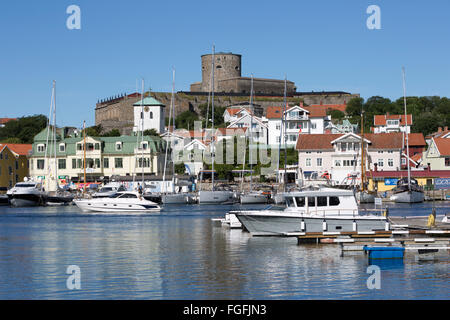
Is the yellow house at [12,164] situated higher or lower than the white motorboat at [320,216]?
higher

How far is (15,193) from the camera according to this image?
270 feet

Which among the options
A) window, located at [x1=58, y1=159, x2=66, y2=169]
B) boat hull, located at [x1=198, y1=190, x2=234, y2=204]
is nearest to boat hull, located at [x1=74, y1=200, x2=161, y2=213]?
boat hull, located at [x1=198, y1=190, x2=234, y2=204]

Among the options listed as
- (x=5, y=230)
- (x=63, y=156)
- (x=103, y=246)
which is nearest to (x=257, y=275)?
(x=103, y=246)

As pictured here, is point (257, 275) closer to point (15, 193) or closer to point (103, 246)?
point (103, 246)

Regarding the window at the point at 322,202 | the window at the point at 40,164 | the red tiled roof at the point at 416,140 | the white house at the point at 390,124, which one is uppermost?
the white house at the point at 390,124

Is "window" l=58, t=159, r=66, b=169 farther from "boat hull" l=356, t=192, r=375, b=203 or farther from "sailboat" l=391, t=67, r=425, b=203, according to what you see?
"sailboat" l=391, t=67, r=425, b=203

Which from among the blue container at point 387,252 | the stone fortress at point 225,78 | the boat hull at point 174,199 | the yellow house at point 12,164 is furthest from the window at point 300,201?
the stone fortress at point 225,78

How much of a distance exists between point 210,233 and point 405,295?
888 inches

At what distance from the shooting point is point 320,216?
3725 centimetres

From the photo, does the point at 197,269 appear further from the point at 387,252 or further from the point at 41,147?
the point at 41,147

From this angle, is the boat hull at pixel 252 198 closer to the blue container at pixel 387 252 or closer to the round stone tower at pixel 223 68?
the blue container at pixel 387 252

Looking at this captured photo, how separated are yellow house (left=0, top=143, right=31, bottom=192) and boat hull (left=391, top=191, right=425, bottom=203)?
5506 centimetres

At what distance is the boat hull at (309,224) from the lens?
36.8m

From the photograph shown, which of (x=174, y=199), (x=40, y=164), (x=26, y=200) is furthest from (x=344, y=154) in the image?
(x=40, y=164)
